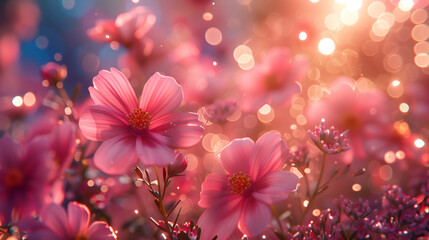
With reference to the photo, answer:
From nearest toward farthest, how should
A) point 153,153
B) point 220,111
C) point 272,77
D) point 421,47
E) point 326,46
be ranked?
1. point 153,153
2. point 220,111
3. point 272,77
4. point 326,46
5. point 421,47

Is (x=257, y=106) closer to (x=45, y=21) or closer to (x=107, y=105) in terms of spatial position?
(x=107, y=105)

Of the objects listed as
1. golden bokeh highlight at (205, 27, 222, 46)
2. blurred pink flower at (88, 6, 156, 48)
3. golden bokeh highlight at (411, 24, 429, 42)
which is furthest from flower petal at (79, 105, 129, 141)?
golden bokeh highlight at (411, 24, 429, 42)

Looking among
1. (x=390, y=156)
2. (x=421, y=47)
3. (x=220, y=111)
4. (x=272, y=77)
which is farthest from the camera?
(x=421, y=47)

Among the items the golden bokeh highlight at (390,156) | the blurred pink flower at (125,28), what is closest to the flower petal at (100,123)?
the blurred pink flower at (125,28)

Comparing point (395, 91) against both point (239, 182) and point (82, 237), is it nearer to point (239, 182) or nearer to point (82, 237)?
point (239, 182)

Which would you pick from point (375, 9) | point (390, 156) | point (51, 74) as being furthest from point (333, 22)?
point (51, 74)
